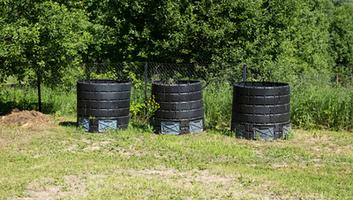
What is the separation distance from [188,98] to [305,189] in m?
4.32

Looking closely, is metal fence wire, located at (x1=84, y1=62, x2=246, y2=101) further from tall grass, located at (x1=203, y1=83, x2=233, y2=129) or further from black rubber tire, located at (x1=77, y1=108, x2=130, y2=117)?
black rubber tire, located at (x1=77, y1=108, x2=130, y2=117)

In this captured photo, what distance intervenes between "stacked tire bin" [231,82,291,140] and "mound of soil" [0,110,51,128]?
442 centimetres

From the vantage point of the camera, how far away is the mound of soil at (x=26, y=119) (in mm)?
11836

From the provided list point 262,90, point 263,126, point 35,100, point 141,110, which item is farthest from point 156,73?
point 263,126

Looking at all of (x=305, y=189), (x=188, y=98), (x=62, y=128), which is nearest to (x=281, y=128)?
(x=188, y=98)

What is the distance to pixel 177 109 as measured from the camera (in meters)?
11.0

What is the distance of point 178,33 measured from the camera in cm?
1834

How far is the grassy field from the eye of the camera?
714 cm

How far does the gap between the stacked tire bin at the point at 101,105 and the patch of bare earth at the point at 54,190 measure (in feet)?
11.6

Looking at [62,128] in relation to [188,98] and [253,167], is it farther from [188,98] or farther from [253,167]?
[253,167]

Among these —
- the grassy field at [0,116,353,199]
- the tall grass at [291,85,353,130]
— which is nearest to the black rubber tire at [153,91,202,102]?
the grassy field at [0,116,353,199]

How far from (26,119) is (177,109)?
3.52 metres

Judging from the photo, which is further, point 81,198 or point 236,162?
point 236,162

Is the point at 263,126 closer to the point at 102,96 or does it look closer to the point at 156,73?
the point at 102,96
